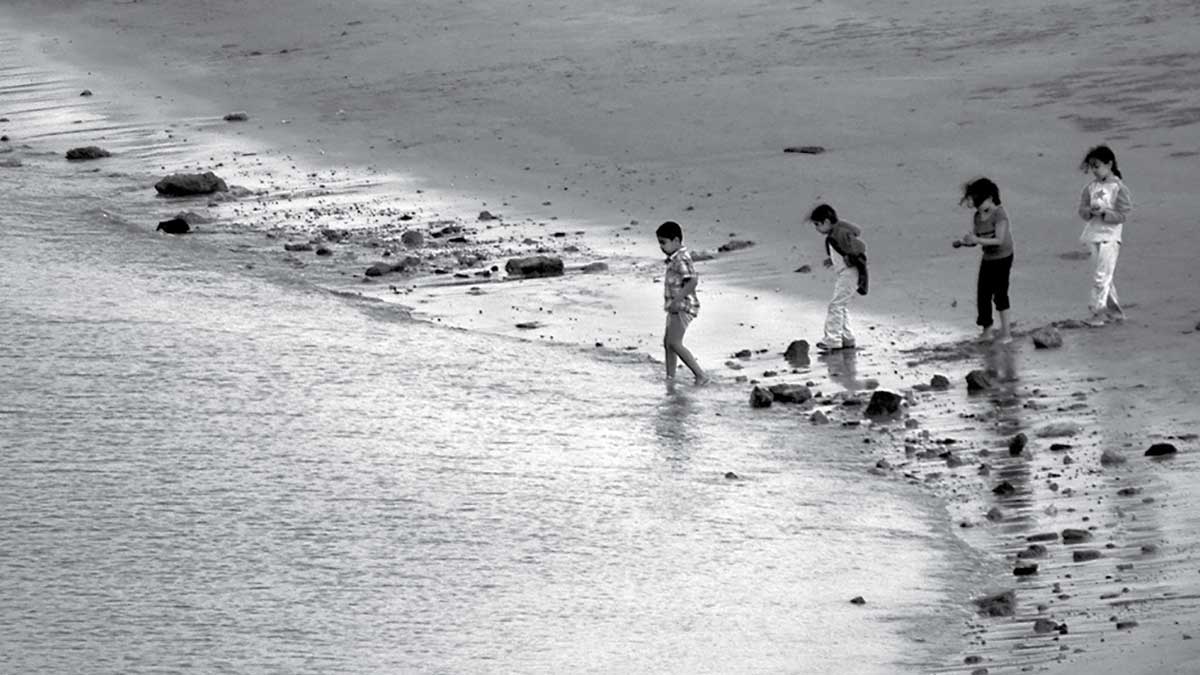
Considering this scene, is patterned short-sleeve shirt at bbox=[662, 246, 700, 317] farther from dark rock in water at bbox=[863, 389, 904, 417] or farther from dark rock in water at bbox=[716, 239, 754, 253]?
dark rock in water at bbox=[716, 239, 754, 253]

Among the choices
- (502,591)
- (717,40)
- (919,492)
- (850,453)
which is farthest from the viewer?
(717,40)

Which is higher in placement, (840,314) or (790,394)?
(840,314)

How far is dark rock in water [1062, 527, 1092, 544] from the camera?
12.2m

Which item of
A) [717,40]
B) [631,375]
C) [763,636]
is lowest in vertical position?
[763,636]

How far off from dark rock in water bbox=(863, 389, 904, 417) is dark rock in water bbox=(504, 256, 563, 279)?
4945mm

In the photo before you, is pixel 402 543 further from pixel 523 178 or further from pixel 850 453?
pixel 523 178

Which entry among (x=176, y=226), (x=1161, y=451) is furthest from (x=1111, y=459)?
(x=176, y=226)

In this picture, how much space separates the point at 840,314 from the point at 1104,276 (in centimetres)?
210

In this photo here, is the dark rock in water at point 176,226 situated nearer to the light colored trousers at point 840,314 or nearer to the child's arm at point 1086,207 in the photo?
the light colored trousers at point 840,314

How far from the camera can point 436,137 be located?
25.4 m

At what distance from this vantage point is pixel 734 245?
783 inches

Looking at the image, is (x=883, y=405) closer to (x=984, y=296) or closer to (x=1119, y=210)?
(x=984, y=296)

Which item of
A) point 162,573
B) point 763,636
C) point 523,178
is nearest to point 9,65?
point 523,178

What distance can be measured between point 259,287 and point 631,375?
4965 mm
